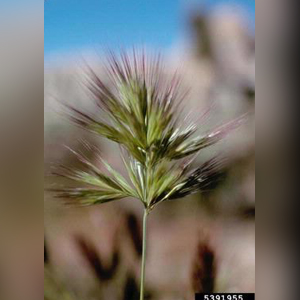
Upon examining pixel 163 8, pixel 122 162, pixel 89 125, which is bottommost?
pixel 122 162

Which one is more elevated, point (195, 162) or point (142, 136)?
point (142, 136)

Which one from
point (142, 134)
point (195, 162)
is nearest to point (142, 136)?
point (142, 134)

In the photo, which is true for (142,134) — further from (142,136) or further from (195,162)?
(195,162)

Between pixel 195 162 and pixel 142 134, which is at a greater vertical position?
pixel 142 134
